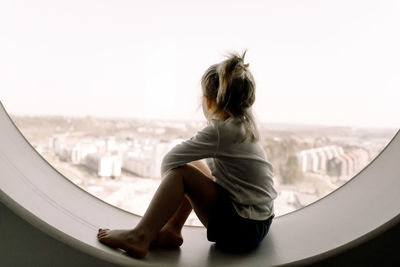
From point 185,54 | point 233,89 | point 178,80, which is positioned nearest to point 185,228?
point 233,89

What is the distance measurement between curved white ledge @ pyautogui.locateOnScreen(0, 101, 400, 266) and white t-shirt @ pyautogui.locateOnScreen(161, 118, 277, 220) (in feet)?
0.51

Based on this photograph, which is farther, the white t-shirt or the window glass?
the window glass

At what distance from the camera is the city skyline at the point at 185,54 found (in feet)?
9.04

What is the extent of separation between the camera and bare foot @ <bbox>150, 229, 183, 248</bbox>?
Answer: 4.00ft

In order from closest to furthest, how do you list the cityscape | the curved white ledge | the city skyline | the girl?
the curved white ledge → the girl → the cityscape → the city skyline

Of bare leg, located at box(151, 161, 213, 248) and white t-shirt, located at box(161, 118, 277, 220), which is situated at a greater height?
white t-shirt, located at box(161, 118, 277, 220)

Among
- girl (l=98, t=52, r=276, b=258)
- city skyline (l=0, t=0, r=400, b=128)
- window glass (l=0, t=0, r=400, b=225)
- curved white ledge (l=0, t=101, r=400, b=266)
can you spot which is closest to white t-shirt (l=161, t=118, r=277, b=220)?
girl (l=98, t=52, r=276, b=258)

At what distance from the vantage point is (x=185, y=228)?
1.48 meters

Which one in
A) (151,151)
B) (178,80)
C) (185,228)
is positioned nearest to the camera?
(185,228)

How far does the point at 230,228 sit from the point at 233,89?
0.45 metres

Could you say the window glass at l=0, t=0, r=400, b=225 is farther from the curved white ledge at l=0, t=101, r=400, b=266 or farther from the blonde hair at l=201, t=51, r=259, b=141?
the blonde hair at l=201, t=51, r=259, b=141

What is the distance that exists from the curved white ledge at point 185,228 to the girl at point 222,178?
7cm

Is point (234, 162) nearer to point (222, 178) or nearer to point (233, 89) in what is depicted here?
point (222, 178)

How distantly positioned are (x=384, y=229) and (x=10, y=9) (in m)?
3.43
